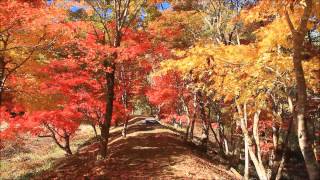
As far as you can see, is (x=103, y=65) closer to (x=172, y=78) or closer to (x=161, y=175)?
(x=161, y=175)

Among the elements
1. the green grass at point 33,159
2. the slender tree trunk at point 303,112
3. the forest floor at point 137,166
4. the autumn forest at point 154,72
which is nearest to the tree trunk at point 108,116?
the autumn forest at point 154,72

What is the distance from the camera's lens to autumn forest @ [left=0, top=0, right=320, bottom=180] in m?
11.4

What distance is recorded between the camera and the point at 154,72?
57.3 ft

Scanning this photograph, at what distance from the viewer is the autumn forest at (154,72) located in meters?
11.4

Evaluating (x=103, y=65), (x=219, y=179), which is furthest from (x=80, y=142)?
(x=219, y=179)

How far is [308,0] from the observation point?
27.2 feet

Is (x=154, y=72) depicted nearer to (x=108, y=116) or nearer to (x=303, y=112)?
(x=108, y=116)

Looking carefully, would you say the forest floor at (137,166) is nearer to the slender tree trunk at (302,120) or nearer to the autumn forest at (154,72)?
the autumn forest at (154,72)

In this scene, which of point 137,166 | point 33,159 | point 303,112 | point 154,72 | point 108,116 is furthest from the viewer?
point 33,159

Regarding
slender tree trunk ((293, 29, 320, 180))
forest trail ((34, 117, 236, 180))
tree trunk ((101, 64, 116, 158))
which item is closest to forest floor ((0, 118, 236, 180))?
forest trail ((34, 117, 236, 180))

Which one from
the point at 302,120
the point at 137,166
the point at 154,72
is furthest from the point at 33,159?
the point at 302,120

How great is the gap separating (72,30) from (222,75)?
830 cm

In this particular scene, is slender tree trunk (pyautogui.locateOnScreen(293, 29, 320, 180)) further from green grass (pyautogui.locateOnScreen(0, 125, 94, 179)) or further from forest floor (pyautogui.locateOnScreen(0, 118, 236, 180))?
green grass (pyautogui.locateOnScreen(0, 125, 94, 179))

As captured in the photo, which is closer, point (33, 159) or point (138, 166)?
point (138, 166)
